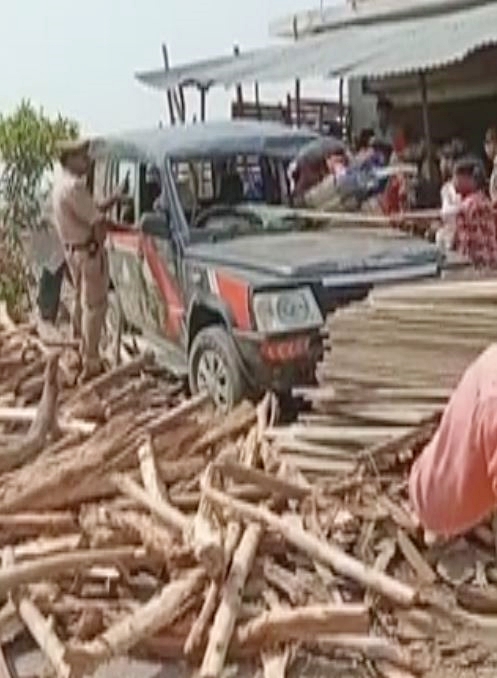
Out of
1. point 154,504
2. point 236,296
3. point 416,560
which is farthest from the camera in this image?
point 236,296

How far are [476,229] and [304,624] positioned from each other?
17.4 feet

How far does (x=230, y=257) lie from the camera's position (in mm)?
9156

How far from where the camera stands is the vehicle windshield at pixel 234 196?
9820mm

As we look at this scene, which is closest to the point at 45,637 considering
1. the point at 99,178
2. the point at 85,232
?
the point at 85,232

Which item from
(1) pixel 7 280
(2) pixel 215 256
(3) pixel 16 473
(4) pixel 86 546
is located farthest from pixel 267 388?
(1) pixel 7 280

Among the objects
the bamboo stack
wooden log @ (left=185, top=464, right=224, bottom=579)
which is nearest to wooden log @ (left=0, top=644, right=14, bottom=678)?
wooden log @ (left=185, top=464, right=224, bottom=579)

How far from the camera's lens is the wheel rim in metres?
8.95

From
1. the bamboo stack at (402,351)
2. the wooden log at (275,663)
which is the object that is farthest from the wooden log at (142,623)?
the bamboo stack at (402,351)

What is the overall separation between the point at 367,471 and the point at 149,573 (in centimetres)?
116

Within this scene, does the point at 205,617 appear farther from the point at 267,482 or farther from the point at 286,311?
the point at 286,311

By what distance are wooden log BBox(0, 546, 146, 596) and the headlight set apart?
9.31ft

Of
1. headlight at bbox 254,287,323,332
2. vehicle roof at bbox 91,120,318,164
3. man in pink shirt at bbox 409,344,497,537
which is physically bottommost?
headlight at bbox 254,287,323,332

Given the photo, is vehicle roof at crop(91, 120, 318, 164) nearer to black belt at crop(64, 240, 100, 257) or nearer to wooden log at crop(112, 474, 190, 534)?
black belt at crop(64, 240, 100, 257)

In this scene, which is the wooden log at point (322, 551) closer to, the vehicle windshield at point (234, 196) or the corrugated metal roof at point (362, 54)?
the vehicle windshield at point (234, 196)
